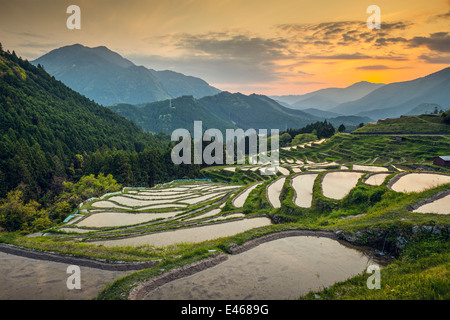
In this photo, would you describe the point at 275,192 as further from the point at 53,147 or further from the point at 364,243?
the point at 53,147

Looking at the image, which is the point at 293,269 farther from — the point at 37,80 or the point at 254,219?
the point at 37,80

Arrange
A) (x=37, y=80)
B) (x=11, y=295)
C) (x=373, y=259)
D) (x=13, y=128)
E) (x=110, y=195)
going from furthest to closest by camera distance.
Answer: (x=37, y=80) < (x=13, y=128) < (x=110, y=195) < (x=373, y=259) < (x=11, y=295)

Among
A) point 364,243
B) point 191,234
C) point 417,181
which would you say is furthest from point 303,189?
point 191,234

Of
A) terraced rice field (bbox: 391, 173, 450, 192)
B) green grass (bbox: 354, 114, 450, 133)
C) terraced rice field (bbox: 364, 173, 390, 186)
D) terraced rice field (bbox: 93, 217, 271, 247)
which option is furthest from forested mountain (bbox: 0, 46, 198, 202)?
green grass (bbox: 354, 114, 450, 133)

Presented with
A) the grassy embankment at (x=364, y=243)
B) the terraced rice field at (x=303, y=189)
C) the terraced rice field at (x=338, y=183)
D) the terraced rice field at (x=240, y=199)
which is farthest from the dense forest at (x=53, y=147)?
the terraced rice field at (x=338, y=183)

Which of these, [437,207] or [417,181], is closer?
[437,207]
